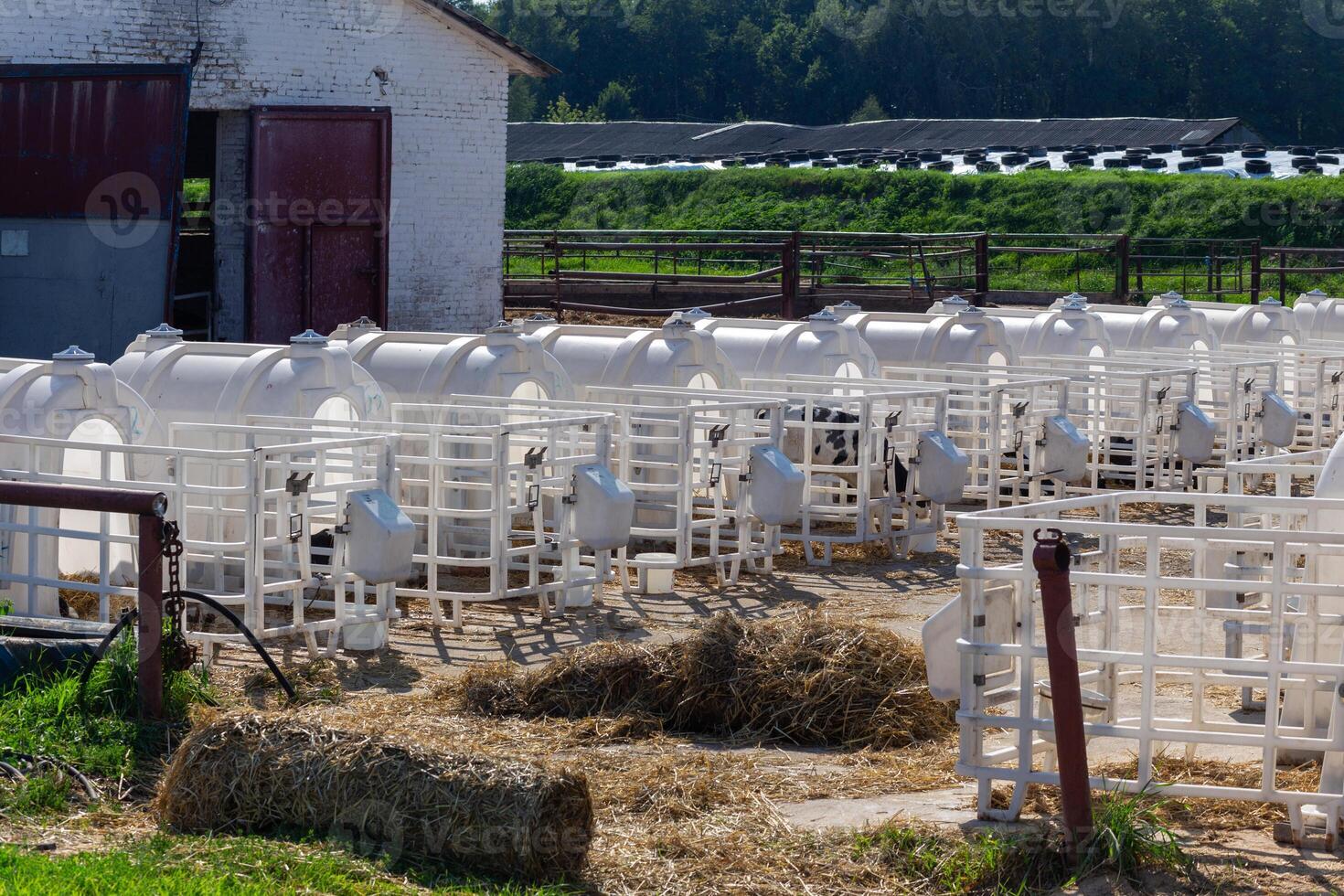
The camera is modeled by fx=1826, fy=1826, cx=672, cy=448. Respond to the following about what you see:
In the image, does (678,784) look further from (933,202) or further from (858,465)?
(933,202)

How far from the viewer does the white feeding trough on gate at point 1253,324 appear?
21047 mm

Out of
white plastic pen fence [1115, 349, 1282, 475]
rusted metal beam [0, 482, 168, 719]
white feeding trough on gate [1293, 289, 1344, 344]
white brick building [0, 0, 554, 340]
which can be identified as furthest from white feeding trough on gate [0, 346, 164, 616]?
white feeding trough on gate [1293, 289, 1344, 344]

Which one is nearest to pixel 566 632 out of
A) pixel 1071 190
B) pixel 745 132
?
pixel 1071 190

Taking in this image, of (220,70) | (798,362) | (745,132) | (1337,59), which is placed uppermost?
(1337,59)

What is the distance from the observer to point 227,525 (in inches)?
425

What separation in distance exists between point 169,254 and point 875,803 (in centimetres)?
1133

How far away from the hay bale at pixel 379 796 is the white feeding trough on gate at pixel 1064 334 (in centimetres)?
1267

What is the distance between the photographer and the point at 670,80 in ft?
252

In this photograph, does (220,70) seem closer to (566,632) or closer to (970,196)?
(566,632)

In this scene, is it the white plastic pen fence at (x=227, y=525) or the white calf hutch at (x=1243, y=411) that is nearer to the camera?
the white plastic pen fence at (x=227, y=525)

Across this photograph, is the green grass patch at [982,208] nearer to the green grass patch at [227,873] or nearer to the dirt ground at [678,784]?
the dirt ground at [678,784]

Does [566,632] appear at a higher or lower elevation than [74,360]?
lower

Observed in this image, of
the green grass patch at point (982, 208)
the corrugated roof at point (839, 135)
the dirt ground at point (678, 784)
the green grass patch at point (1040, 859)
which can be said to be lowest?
the dirt ground at point (678, 784)

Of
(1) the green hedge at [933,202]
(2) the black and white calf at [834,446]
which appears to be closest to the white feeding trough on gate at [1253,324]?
(2) the black and white calf at [834,446]
